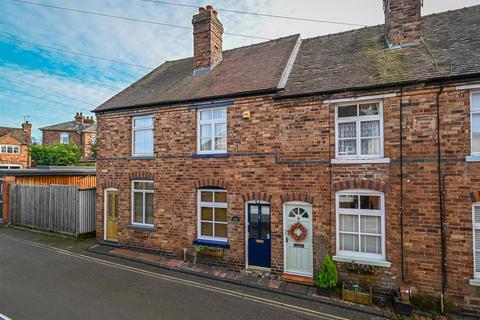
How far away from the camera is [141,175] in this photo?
33.9 feet

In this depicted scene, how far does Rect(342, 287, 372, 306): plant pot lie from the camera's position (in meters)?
6.60

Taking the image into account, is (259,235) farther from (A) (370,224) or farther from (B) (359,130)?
(B) (359,130)

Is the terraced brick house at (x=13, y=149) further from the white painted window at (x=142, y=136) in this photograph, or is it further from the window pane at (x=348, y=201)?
the window pane at (x=348, y=201)

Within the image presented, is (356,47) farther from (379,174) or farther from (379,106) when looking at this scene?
(379,174)

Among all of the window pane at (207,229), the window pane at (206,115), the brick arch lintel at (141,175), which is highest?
the window pane at (206,115)

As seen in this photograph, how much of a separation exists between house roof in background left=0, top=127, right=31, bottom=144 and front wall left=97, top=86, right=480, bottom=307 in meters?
34.8

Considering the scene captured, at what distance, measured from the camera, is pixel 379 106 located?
23.8ft

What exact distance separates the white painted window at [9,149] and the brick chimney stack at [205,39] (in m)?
36.4

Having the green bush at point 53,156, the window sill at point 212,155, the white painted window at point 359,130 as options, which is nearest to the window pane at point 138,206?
the window sill at point 212,155

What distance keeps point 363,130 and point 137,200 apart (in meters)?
8.89

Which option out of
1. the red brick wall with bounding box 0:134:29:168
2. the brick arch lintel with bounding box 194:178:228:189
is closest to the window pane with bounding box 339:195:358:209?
the brick arch lintel with bounding box 194:178:228:189

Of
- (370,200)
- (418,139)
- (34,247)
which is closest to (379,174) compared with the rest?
(370,200)

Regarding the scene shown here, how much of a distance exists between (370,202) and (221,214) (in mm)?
4780

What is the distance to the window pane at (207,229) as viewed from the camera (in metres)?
9.23
